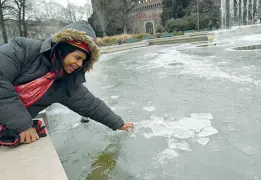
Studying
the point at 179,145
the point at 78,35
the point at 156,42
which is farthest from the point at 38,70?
the point at 156,42

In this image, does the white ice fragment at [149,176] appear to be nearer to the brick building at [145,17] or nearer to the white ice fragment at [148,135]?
the white ice fragment at [148,135]

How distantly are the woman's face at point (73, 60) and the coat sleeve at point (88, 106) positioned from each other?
33cm

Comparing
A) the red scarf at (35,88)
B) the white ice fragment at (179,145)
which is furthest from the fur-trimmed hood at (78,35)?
the white ice fragment at (179,145)

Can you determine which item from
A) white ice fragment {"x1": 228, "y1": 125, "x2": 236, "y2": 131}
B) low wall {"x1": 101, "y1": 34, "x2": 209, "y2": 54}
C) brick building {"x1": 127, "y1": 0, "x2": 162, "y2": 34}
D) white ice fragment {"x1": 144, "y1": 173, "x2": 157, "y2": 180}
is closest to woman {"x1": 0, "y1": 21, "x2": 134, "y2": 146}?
white ice fragment {"x1": 144, "y1": 173, "x2": 157, "y2": 180}

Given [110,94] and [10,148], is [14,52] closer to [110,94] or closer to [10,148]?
[10,148]

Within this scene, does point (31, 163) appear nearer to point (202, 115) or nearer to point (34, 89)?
point (34, 89)

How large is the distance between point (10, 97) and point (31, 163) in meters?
0.51

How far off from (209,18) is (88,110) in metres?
35.4

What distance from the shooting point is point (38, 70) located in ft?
6.57

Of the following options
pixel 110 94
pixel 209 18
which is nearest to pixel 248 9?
pixel 209 18

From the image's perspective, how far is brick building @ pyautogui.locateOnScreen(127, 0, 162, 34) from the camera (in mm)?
42250

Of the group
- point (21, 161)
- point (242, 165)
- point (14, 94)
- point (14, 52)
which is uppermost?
point (14, 52)

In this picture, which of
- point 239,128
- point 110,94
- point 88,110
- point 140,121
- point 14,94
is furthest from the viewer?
point 110,94

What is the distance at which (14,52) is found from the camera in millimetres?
1894
